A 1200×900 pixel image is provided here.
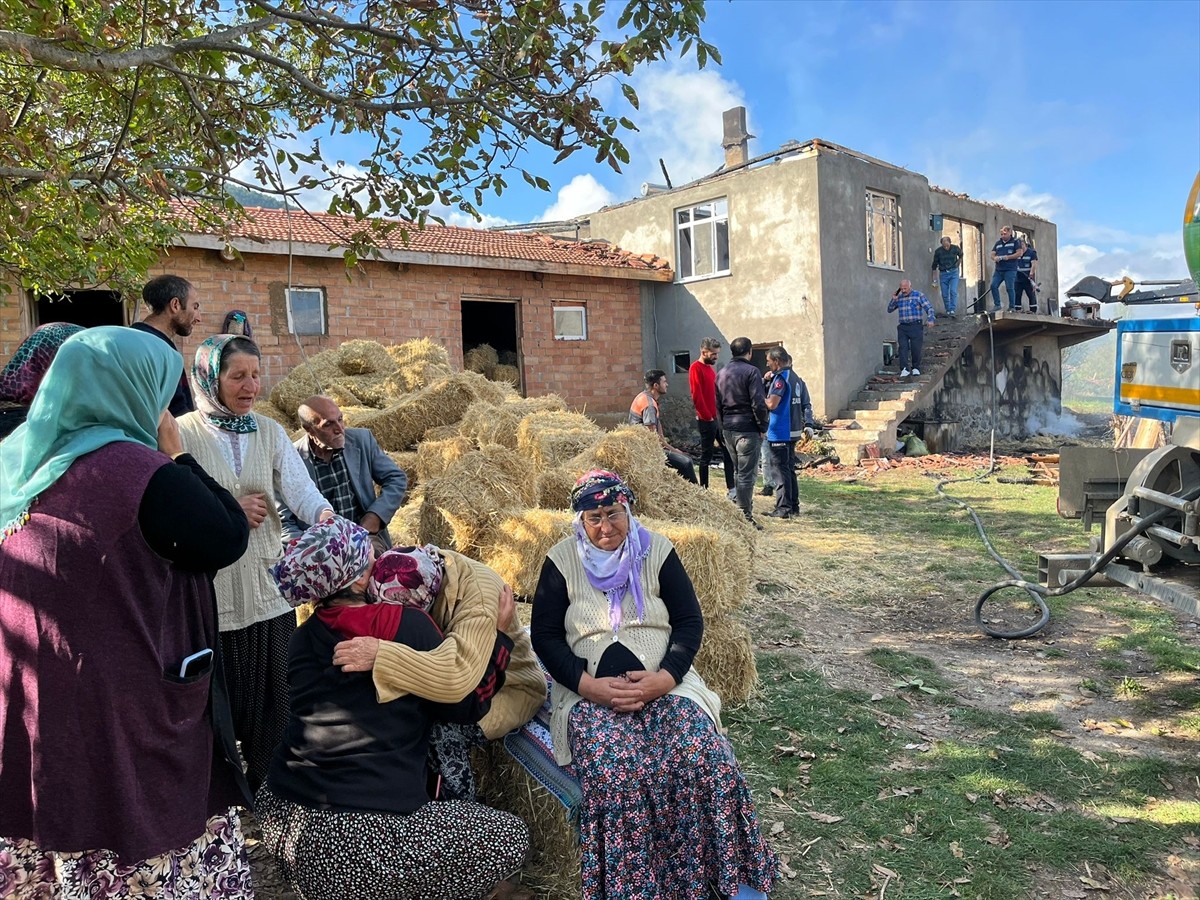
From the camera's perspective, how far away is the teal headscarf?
1852mm

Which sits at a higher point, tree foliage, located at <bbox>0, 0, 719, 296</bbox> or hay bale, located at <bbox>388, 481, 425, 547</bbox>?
tree foliage, located at <bbox>0, 0, 719, 296</bbox>

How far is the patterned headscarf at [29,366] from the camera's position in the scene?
7.54 feet

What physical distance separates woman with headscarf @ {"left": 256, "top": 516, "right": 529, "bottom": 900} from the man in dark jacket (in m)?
6.26

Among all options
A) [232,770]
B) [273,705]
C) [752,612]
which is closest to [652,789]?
[232,770]

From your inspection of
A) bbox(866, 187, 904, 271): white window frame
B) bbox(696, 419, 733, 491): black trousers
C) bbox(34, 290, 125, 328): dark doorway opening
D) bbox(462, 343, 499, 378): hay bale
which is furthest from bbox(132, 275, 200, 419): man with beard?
bbox(866, 187, 904, 271): white window frame

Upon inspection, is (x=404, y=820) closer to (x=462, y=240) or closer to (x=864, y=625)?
(x=864, y=625)

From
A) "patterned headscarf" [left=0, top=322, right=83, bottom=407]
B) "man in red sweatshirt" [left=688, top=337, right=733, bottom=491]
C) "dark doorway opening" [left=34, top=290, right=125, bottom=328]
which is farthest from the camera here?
"dark doorway opening" [left=34, top=290, right=125, bottom=328]

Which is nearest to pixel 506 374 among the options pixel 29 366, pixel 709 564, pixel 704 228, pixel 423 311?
pixel 423 311

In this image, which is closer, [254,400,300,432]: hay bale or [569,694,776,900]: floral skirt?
[569,694,776,900]: floral skirt

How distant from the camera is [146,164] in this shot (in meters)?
4.26

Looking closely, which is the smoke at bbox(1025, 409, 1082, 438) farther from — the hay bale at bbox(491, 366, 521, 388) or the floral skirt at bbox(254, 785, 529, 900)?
the floral skirt at bbox(254, 785, 529, 900)

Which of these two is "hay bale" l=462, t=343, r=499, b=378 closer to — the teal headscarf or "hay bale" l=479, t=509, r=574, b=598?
"hay bale" l=479, t=509, r=574, b=598

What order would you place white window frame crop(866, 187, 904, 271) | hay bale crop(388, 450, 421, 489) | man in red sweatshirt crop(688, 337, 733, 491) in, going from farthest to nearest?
white window frame crop(866, 187, 904, 271), man in red sweatshirt crop(688, 337, 733, 491), hay bale crop(388, 450, 421, 489)

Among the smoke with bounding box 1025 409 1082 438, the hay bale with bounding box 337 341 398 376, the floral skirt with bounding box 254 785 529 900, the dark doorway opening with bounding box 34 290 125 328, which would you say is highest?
the dark doorway opening with bounding box 34 290 125 328
